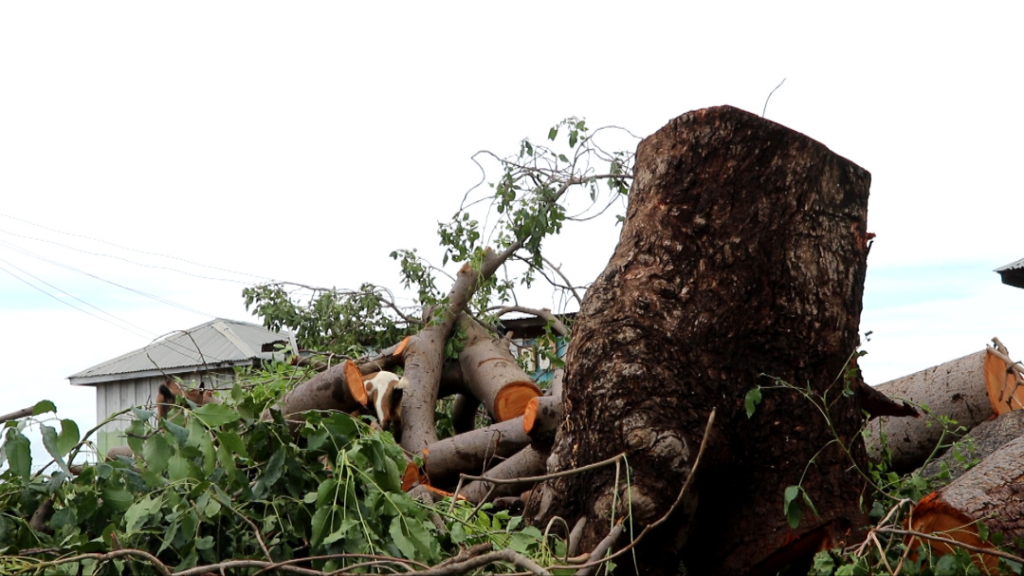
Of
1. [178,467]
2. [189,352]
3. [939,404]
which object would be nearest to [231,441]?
[178,467]

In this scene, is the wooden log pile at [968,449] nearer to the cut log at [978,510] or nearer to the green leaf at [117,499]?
the cut log at [978,510]

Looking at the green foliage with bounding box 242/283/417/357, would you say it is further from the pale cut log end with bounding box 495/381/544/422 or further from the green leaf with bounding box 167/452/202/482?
the green leaf with bounding box 167/452/202/482

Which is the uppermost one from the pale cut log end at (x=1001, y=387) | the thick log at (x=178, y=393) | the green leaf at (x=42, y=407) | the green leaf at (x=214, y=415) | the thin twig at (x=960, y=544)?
the thick log at (x=178, y=393)

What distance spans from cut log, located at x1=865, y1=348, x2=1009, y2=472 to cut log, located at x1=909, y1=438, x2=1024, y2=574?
1.15m

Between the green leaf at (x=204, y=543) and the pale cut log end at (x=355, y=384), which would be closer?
the green leaf at (x=204, y=543)

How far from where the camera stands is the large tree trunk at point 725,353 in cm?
367

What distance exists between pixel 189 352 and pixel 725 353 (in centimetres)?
Answer: 958

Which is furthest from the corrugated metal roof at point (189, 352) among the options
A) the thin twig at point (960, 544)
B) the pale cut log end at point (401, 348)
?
the thin twig at point (960, 544)

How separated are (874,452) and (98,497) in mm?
3958

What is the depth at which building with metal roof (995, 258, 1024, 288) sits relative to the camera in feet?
35.8

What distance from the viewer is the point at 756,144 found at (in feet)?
12.7

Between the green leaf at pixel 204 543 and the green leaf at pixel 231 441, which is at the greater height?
the green leaf at pixel 231 441

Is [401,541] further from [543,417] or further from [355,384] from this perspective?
[355,384]

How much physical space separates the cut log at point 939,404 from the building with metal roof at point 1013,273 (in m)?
6.23
